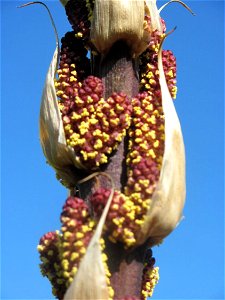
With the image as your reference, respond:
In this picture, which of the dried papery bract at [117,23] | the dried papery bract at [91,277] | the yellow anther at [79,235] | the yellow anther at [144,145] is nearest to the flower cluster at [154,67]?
the dried papery bract at [117,23]

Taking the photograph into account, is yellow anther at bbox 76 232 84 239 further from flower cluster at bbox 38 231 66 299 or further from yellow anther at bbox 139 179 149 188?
yellow anther at bbox 139 179 149 188

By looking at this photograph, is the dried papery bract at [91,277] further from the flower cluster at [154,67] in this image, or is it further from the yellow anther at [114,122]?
the flower cluster at [154,67]

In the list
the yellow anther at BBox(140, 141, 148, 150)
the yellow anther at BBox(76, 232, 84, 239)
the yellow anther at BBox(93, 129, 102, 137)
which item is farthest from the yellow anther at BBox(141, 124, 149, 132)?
the yellow anther at BBox(76, 232, 84, 239)

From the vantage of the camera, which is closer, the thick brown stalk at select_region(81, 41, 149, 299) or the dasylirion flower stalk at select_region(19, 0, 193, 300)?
the dasylirion flower stalk at select_region(19, 0, 193, 300)

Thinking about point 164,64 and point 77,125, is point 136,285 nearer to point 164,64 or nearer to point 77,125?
point 77,125

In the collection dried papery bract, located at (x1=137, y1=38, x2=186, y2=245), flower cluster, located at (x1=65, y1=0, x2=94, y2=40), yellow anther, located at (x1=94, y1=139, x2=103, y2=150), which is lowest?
dried papery bract, located at (x1=137, y1=38, x2=186, y2=245)

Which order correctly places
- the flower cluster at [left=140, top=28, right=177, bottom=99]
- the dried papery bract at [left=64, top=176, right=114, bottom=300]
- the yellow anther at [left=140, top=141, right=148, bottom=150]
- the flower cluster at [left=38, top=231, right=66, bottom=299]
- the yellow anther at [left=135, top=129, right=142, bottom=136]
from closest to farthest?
the dried papery bract at [left=64, top=176, right=114, bottom=300] < the flower cluster at [left=38, top=231, right=66, bottom=299] < the yellow anther at [left=140, top=141, right=148, bottom=150] < the yellow anther at [left=135, top=129, right=142, bottom=136] < the flower cluster at [left=140, top=28, right=177, bottom=99]
